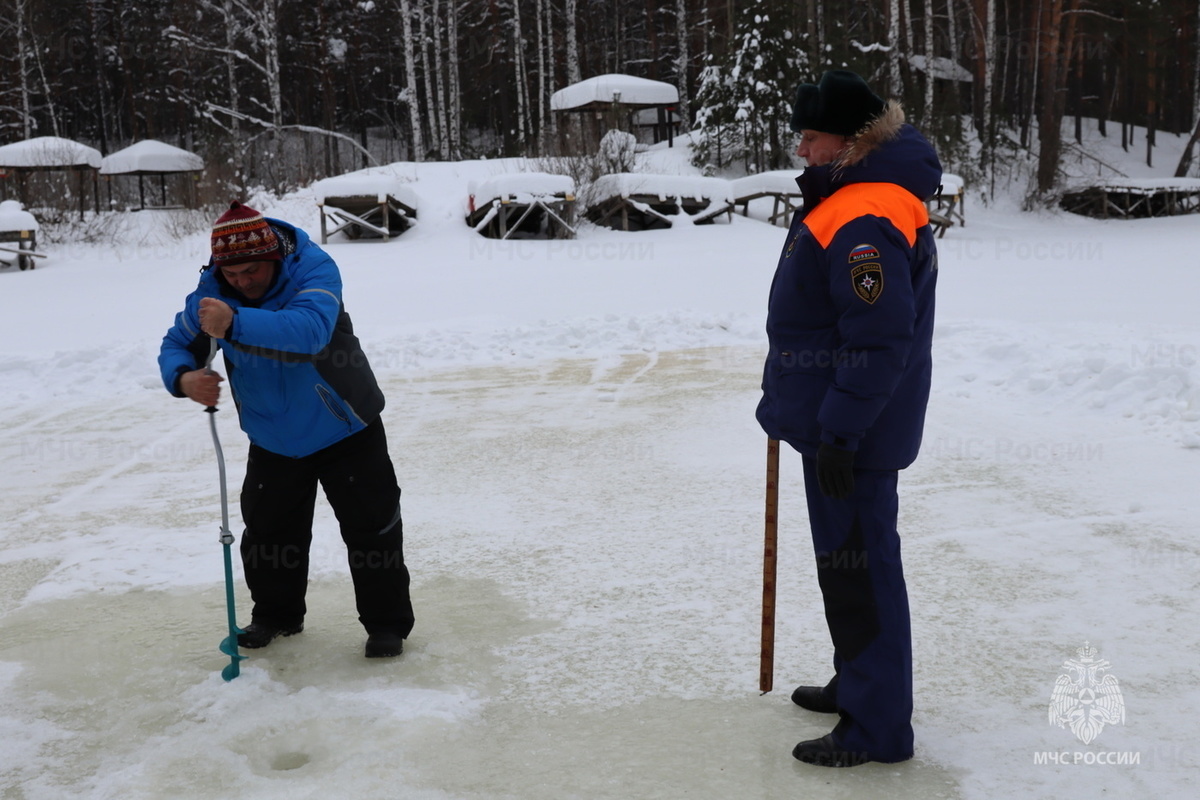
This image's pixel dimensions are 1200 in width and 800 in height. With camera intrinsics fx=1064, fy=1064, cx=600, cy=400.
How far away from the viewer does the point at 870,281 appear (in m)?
2.50

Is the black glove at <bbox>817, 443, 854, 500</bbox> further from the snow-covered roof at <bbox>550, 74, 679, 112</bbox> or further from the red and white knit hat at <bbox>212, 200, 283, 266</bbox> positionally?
the snow-covered roof at <bbox>550, 74, 679, 112</bbox>

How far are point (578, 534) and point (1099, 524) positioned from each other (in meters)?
2.37

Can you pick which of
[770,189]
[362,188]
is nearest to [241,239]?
[362,188]

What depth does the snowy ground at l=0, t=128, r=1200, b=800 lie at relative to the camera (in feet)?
9.55

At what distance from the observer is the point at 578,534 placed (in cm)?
498

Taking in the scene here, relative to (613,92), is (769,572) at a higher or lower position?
lower

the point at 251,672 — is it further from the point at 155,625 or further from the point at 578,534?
the point at 578,534

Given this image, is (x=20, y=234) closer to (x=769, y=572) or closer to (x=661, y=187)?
(x=661, y=187)

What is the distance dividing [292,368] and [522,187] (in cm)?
1627

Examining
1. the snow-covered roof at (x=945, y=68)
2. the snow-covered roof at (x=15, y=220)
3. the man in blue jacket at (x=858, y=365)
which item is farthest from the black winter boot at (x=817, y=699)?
the snow-covered roof at (x=945, y=68)

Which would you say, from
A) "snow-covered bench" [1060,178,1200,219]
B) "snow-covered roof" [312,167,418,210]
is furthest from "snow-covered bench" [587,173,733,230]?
"snow-covered bench" [1060,178,1200,219]

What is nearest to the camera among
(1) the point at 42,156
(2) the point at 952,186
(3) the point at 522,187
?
(3) the point at 522,187

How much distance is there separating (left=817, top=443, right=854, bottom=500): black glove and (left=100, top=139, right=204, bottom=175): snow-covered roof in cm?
3060

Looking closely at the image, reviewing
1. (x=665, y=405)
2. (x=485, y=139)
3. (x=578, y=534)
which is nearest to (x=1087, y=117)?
(x=485, y=139)
